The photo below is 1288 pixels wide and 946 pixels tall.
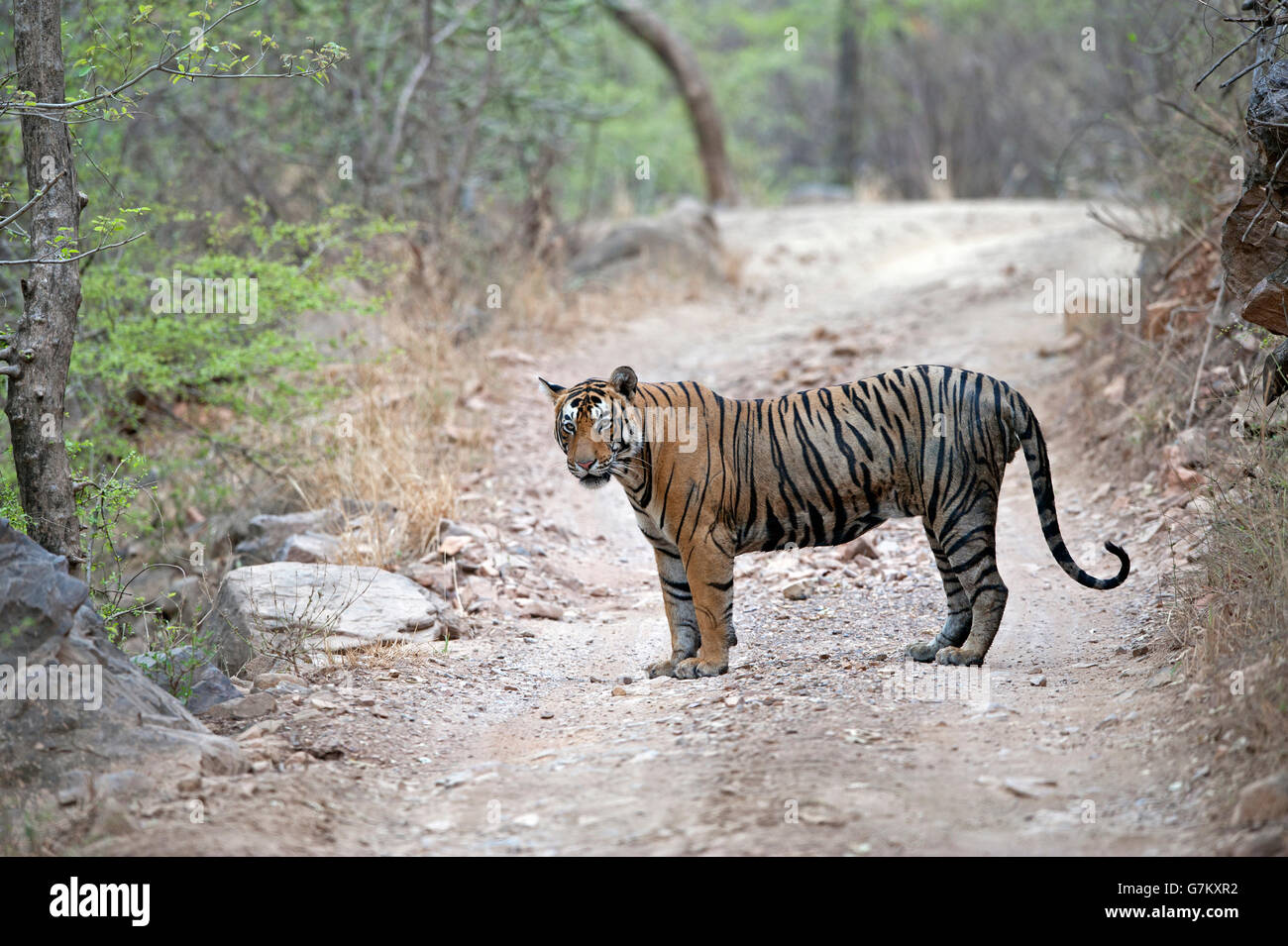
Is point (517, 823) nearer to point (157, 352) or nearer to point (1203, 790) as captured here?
point (1203, 790)

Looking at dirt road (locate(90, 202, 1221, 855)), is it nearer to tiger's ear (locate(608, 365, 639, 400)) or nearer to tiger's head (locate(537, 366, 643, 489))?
tiger's head (locate(537, 366, 643, 489))

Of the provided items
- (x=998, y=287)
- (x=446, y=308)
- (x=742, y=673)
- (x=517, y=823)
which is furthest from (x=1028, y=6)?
(x=517, y=823)

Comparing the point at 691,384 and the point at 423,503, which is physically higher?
the point at 691,384

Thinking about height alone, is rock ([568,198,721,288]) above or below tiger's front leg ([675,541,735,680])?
above

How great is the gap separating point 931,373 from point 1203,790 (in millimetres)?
2408

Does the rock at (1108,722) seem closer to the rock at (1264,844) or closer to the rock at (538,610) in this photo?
the rock at (1264,844)

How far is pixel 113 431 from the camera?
32.6 feet

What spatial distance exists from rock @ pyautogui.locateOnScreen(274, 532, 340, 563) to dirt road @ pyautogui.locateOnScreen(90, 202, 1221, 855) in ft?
4.09

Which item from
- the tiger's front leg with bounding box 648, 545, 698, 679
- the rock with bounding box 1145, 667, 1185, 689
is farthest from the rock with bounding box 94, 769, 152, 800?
the rock with bounding box 1145, 667, 1185, 689

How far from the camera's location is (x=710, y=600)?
19.4 ft

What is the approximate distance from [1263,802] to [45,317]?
5.60 meters

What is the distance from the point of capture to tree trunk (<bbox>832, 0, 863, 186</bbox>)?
2488cm

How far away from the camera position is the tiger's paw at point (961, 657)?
5.89 metres

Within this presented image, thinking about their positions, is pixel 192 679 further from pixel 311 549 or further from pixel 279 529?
pixel 279 529
